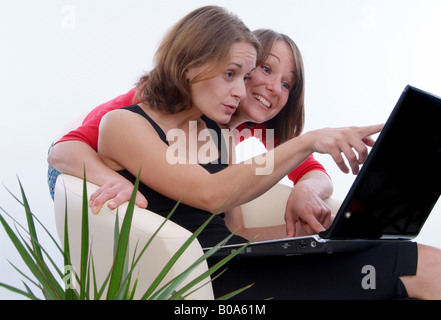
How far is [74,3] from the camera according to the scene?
304 centimetres

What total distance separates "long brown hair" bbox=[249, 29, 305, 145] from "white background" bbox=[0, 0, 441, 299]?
1323 mm

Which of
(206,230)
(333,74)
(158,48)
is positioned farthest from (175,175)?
(333,74)

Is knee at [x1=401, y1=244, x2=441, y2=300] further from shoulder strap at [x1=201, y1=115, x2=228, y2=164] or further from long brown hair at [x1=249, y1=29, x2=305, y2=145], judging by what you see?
long brown hair at [x1=249, y1=29, x2=305, y2=145]

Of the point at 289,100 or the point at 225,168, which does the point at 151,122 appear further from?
the point at 289,100

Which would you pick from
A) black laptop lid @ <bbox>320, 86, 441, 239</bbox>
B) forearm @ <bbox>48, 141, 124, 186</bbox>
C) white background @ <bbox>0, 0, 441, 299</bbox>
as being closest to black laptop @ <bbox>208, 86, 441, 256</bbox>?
black laptop lid @ <bbox>320, 86, 441, 239</bbox>

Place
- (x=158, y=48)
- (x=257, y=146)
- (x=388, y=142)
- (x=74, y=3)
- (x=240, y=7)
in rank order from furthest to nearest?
(x=240, y=7) → (x=74, y=3) → (x=257, y=146) → (x=158, y=48) → (x=388, y=142)

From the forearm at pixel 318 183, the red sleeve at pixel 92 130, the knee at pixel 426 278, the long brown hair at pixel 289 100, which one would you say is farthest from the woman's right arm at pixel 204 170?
the long brown hair at pixel 289 100

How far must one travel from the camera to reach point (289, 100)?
1929 mm

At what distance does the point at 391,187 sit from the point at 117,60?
7.65 feet

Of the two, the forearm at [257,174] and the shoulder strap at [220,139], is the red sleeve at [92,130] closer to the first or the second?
the shoulder strap at [220,139]

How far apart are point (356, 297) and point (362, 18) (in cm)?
248

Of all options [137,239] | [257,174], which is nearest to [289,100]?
[257,174]

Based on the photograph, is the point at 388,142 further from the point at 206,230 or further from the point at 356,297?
the point at 206,230

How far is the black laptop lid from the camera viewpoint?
936 mm
